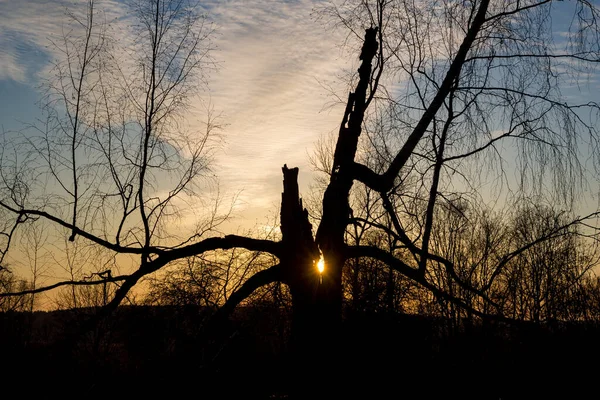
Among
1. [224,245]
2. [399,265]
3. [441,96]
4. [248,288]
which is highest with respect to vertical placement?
[441,96]

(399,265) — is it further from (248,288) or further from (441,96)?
(441,96)

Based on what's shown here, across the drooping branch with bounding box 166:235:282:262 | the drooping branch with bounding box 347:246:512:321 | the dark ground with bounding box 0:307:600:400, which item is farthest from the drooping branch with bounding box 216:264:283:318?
the drooping branch with bounding box 347:246:512:321

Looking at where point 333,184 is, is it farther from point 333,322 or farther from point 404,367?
point 404,367

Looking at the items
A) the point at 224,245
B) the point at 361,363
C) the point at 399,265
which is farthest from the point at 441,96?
the point at 361,363

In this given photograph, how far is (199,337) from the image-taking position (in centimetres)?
713

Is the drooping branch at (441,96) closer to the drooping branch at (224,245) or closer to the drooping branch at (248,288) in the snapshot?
the drooping branch at (224,245)

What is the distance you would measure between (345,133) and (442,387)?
26.6 ft

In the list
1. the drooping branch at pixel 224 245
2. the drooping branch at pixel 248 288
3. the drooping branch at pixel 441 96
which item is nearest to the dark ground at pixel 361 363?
the drooping branch at pixel 248 288

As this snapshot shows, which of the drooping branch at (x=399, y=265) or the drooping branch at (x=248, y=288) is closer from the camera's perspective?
the drooping branch at (x=399, y=265)

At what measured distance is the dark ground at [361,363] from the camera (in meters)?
9.84

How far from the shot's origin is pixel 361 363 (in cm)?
1169

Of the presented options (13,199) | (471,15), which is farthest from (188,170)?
(471,15)

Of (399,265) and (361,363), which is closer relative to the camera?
(399,265)

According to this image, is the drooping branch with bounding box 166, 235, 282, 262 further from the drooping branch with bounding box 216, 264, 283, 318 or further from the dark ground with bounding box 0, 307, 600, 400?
the dark ground with bounding box 0, 307, 600, 400
